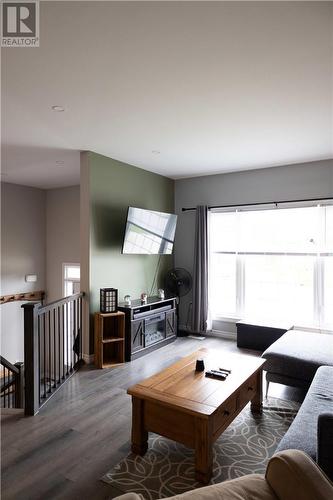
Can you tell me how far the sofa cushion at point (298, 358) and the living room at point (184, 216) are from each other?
0.02m

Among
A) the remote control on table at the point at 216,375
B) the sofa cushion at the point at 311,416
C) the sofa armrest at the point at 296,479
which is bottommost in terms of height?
the sofa cushion at the point at 311,416

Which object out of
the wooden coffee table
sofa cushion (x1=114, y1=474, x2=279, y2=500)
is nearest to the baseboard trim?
the wooden coffee table

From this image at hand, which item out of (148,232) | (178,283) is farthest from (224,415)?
(178,283)

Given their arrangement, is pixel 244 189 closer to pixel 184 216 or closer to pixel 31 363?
pixel 184 216

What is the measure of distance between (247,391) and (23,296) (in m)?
5.13

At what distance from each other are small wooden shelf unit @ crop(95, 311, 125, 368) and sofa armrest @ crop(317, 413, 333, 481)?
2928 mm

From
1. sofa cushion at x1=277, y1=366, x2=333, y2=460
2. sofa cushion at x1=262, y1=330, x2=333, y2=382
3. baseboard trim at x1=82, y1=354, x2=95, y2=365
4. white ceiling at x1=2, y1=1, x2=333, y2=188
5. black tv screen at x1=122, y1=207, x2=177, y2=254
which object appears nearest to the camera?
sofa cushion at x1=277, y1=366, x2=333, y2=460

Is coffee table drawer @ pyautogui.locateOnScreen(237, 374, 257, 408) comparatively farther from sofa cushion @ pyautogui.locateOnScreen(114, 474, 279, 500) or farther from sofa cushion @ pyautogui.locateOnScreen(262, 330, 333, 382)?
sofa cushion @ pyautogui.locateOnScreen(114, 474, 279, 500)

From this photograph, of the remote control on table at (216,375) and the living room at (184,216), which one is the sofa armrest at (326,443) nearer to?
the living room at (184,216)

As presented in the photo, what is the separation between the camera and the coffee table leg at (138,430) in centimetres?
224

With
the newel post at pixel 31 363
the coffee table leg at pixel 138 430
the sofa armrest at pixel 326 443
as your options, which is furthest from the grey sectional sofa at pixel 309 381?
the newel post at pixel 31 363

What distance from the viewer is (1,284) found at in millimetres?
5930

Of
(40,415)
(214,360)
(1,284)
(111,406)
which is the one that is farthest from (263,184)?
(1,284)

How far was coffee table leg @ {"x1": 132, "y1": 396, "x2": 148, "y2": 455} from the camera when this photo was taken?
7.34ft
